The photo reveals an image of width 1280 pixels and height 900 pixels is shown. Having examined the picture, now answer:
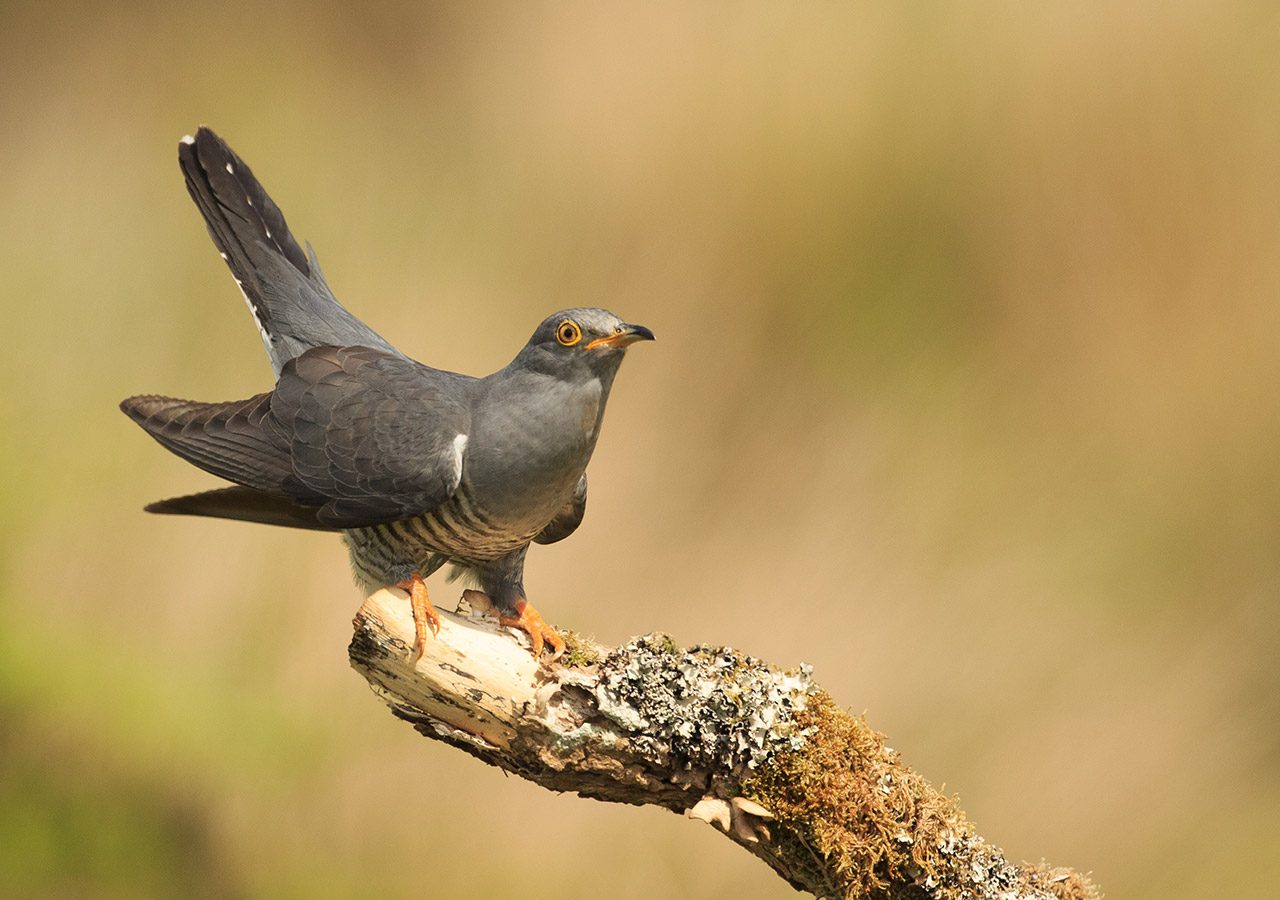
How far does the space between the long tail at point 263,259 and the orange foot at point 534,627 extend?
91 centimetres

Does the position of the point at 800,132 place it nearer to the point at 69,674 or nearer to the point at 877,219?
the point at 877,219

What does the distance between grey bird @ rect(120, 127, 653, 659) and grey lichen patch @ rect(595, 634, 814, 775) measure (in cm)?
40

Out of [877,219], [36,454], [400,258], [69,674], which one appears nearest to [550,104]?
[400,258]

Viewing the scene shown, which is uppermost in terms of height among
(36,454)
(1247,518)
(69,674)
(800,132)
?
(800,132)

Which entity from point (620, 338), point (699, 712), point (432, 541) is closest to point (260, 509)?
point (432, 541)

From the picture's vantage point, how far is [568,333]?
259cm

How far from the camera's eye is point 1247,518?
4781 millimetres

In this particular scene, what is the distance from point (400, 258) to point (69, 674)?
223 cm

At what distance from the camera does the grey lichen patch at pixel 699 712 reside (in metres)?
2.35

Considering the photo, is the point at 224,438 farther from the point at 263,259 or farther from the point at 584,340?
the point at 584,340

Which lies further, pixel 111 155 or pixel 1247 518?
pixel 111 155

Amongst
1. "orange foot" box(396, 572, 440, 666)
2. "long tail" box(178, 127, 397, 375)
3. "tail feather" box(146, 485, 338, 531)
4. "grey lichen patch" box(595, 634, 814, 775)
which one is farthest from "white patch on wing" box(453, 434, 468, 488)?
"long tail" box(178, 127, 397, 375)

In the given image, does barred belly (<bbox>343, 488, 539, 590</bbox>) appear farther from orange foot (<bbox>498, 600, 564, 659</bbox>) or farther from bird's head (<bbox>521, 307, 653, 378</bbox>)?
bird's head (<bbox>521, 307, 653, 378</bbox>)

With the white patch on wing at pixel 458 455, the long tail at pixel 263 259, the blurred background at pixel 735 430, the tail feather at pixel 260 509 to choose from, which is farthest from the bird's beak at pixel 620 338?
the blurred background at pixel 735 430
